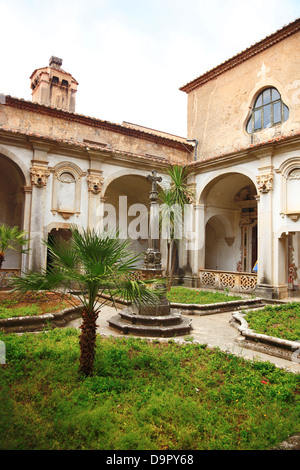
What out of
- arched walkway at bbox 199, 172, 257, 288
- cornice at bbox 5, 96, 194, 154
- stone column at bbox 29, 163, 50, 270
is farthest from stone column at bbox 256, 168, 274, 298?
stone column at bbox 29, 163, 50, 270

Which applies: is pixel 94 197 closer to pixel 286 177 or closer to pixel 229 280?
pixel 229 280

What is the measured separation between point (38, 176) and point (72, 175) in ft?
4.92

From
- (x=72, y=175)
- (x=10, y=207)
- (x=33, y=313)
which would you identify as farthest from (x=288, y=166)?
(x=10, y=207)

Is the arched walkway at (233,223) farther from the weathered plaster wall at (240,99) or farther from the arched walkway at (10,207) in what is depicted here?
the arched walkway at (10,207)

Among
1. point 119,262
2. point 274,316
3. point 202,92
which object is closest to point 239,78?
point 202,92

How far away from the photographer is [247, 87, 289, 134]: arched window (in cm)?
1377

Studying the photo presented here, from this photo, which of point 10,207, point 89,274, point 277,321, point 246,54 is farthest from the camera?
point 246,54

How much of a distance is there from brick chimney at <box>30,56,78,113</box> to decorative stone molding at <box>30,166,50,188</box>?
1271 centimetres

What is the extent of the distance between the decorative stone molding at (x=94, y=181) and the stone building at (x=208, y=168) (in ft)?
0.14

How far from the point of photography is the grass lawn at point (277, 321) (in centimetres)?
639

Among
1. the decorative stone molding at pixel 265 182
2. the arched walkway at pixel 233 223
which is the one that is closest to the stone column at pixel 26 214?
the arched walkway at pixel 233 223

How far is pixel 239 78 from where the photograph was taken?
15.8 metres

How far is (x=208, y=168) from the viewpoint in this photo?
14.8m

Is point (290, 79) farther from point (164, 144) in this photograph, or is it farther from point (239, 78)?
point (164, 144)
